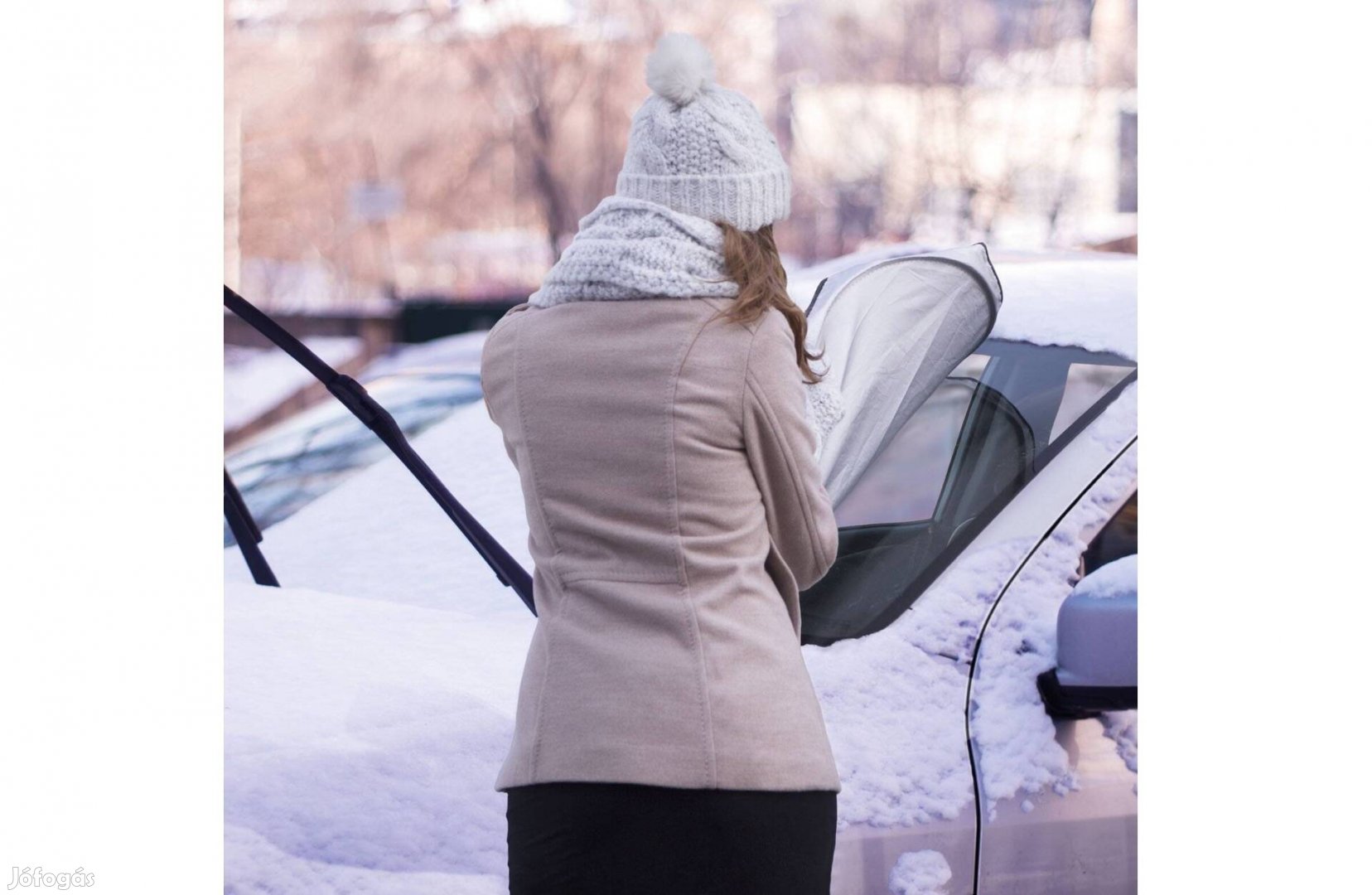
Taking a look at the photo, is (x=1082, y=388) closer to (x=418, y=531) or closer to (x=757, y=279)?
(x=757, y=279)

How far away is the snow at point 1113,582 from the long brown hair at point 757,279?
65cm

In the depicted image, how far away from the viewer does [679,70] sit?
1358 millimetres

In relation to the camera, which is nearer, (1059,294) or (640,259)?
(640,259)

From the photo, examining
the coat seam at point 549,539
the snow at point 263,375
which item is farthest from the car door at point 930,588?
the snow at point 263,375

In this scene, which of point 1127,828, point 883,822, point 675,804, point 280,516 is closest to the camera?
point 675,804

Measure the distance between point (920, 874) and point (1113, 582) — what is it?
0.48 meters

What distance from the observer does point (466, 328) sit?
87.5 inches

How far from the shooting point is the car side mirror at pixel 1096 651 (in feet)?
5.83

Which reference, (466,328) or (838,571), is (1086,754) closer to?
(838,571)

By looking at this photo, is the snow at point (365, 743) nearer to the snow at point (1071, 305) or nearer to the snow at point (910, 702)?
the snow at point (910, 702)

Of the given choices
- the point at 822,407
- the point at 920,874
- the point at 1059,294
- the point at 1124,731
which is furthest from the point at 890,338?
the point at 920,874
